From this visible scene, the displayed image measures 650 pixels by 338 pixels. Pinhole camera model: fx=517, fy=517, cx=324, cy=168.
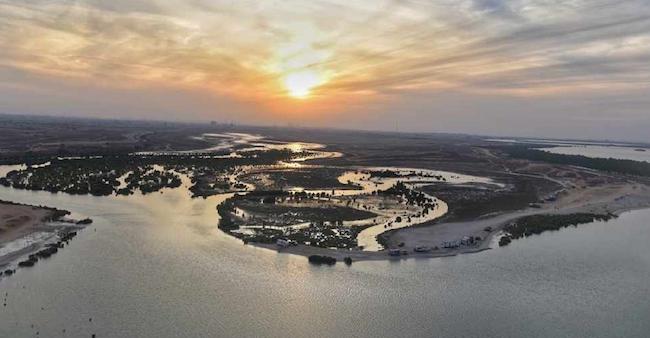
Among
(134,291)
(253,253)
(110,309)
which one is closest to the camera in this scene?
(110,309)

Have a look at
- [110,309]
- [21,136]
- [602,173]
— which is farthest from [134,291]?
[21,136]

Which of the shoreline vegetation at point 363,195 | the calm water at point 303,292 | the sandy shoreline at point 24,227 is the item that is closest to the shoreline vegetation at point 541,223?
the shoreline vegetation at point 363,195

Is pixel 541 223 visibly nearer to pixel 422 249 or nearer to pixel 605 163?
pixel 422 249

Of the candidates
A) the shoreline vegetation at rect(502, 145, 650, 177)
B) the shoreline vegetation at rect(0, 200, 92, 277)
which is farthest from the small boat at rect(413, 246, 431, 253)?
the shoreline vegetation at rect(502, 145, 650, 177)

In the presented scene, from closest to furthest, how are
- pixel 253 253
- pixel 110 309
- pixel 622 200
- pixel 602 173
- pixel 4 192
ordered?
pixel 110 309 → pixel 253 253 → pixel 4 192 → pixel 622 200 → pixel 602 173

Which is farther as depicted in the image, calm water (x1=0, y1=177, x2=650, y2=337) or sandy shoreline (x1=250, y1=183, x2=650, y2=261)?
sandy shoreline (x1=250, y1=183, x2=650, y2=261)

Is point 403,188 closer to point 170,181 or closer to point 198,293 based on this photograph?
point 170,181

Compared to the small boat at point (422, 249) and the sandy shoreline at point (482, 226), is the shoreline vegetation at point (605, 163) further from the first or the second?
the small boat at point (422, 249)

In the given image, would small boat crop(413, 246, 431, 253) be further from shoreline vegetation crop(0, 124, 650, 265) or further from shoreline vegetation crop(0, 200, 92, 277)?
shoreline vegetation crop(0, 200, 92, 277)
